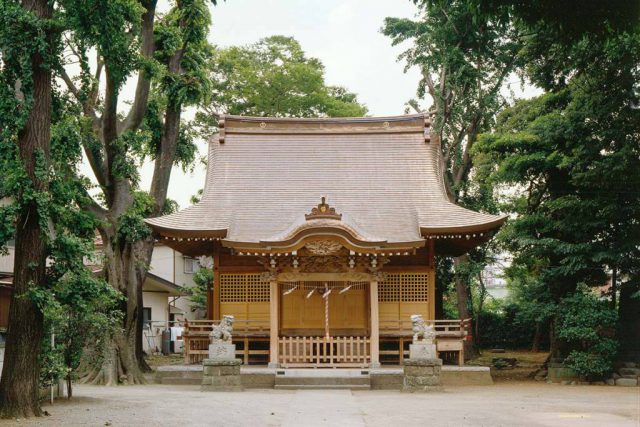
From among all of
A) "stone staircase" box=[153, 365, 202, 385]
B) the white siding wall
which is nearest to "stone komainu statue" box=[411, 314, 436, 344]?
"stone staircase" box=[153, 365, 202, 385]

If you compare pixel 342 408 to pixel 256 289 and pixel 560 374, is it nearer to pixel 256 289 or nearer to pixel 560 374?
pixel 256 289

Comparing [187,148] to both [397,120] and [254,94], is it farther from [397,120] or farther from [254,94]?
[254,94]

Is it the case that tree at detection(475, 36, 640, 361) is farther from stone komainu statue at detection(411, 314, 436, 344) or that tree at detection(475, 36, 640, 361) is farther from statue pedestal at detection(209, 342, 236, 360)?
statue pedestal at detection(209, 342, 236, 360)

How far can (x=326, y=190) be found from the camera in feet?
74.8

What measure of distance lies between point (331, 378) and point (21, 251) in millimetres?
8196

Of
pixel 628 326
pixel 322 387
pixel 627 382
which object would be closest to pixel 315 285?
pixel 322 387

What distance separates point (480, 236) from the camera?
20.8 metres

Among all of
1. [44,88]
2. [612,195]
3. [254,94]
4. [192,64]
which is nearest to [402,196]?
[612,195]

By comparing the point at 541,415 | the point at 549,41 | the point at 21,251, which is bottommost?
the point at 541,415

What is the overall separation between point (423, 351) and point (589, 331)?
212 inches

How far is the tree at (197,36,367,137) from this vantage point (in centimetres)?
3541

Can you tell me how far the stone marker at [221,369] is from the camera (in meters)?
16.7

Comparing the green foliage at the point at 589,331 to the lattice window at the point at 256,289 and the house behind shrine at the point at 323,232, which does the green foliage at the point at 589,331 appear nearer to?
the house behind shrine at the point at 323,232

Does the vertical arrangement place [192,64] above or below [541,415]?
above
